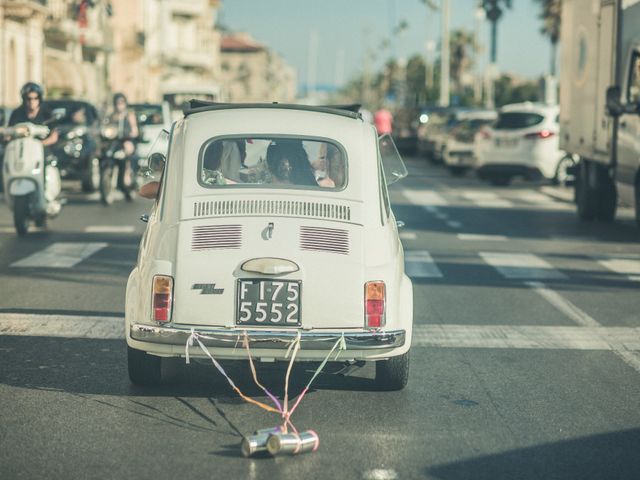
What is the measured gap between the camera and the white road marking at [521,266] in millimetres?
12961

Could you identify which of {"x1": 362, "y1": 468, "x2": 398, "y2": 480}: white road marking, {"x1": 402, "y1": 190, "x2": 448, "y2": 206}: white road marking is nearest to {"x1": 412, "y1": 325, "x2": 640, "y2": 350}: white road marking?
{"x1": 362, "y1": 468, "x2": 398, "y2": 480}: white road marking

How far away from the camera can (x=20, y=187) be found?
15.5 metres

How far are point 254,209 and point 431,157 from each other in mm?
33054

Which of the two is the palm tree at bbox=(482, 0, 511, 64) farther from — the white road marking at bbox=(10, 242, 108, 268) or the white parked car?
the white road marking at bbox=(10, 242, 108, 268)

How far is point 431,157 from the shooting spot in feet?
131

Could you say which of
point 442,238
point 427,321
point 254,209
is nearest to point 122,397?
point 254,209

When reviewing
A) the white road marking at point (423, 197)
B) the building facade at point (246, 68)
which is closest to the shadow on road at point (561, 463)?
the white road marking at point (423, 197)

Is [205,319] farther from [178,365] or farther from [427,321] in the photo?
[427,321]

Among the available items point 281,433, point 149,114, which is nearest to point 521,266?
point 281,433

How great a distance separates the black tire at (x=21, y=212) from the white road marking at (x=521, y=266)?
5.47m

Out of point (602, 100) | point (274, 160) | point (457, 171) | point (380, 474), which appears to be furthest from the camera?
point (457, 171)

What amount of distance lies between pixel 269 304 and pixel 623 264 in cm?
822

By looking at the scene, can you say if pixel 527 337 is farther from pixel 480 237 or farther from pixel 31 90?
pixel 31 90

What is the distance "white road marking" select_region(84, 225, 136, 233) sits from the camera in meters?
16.7
